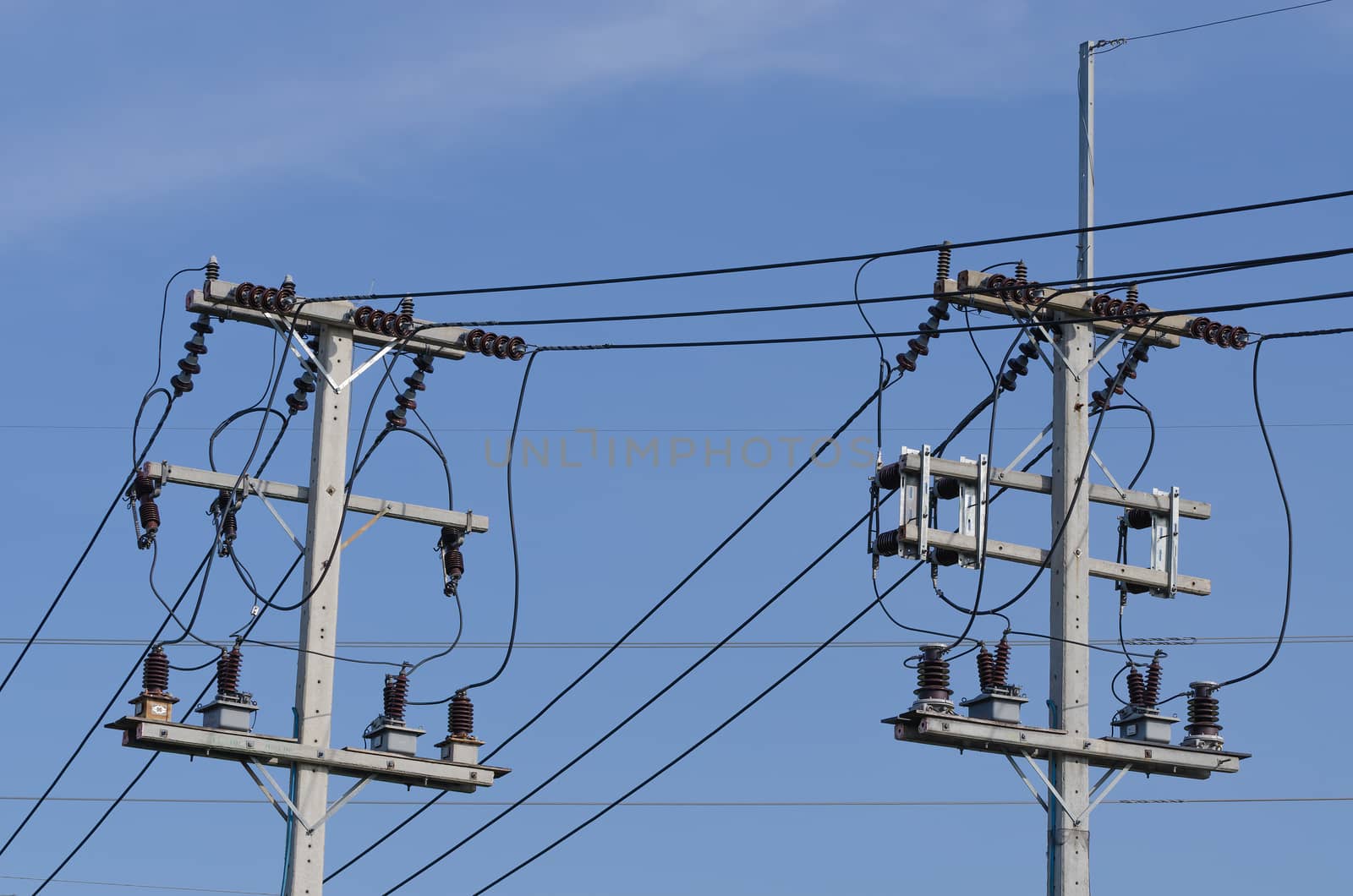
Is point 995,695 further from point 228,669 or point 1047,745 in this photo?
point 228,669

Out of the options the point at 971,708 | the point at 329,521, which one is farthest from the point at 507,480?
the point at 971,708

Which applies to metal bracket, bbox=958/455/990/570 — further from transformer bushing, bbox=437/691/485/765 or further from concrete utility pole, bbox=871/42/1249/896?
transformer bushing, bbox=437/691/485/765

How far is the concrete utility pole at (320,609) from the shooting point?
17.2 meters

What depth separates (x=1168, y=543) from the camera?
1825 cm

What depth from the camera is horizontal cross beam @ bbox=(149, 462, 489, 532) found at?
1808 cm

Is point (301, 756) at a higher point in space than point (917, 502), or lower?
lower

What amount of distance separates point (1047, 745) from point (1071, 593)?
1217 mm

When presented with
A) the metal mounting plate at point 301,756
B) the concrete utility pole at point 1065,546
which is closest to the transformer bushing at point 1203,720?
the concrete utility pole at point 1065,546

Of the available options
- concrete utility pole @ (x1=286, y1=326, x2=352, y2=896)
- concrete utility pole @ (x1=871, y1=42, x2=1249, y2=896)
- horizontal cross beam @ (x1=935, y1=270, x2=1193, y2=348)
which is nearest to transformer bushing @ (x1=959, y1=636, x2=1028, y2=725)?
concrete utility pole @ (x1=871, y1=42, x2=1249, y2=896)

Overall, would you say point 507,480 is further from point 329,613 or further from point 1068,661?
point 1068,661

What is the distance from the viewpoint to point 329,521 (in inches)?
714

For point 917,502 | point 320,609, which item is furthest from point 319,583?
point 917,502

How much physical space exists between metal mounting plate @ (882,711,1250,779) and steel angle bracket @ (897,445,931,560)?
49.9 inches

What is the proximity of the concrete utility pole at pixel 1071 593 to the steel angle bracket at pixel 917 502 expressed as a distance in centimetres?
107
